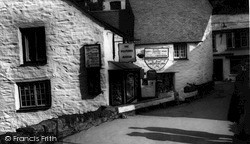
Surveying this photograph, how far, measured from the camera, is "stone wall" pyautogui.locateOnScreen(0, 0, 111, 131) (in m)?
13.5

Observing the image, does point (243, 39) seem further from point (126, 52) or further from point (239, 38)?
point (126, 52)

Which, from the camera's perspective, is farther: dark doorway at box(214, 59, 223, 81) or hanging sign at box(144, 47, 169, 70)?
dark doorway at box(214, 59, 223, 81)

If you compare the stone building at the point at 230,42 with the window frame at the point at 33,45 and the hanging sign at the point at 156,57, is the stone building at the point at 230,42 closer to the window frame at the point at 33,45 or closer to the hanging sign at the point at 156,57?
the hanging sign at the point at 156,57

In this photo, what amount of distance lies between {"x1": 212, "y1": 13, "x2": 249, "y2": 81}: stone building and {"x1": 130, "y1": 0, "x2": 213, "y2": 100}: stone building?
5.00 m

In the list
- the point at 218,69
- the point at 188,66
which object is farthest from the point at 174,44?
the point at 218,69

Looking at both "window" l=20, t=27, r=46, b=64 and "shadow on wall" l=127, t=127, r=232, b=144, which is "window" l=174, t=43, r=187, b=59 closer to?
"window" l=20, t=27, r=46, b=64

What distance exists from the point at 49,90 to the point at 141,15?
12.7 metres

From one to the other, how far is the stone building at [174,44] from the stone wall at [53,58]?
831cm

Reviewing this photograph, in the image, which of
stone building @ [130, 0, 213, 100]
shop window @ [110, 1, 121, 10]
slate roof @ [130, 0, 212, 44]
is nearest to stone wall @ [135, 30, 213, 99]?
stone building @ [130, 0, 213, 100]

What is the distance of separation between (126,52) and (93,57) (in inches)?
89.7

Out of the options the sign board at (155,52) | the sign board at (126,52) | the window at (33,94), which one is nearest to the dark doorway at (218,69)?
the sign board at (155,52)

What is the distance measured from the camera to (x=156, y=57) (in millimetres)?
21453

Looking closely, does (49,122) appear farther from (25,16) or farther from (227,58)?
(227,58)

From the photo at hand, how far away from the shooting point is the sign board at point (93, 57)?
13077 millimetres
